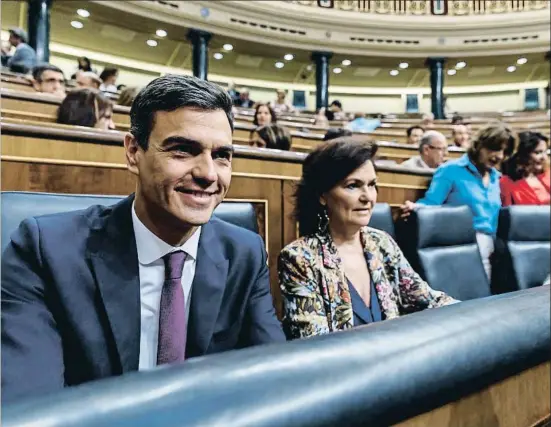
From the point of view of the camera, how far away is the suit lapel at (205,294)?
511mm

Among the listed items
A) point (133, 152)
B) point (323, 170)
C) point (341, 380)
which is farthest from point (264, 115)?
point (341, 380)

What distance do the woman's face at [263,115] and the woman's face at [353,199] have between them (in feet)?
4.40

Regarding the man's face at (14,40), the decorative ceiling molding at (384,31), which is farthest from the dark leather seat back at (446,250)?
the decorative ceiling molding at (384,31)

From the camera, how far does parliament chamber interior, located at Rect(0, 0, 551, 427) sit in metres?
0.18

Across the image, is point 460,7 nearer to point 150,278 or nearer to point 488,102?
point 488,102

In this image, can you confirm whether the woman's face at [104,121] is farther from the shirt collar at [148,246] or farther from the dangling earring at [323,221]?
the shirt collar at [148,246]

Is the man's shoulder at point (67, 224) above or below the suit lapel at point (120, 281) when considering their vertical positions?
above

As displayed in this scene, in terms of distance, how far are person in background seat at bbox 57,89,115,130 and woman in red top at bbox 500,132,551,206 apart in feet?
3.63

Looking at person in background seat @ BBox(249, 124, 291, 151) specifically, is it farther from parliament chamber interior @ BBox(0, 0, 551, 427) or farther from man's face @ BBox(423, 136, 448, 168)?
man's face @ BBox(423, 136, 448, 168)

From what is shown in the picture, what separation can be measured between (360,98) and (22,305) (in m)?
8.04

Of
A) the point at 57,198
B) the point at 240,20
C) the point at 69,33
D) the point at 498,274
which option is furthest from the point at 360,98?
the point at 57,198

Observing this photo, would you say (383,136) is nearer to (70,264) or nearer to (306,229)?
(306,229)

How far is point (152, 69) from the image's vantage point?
6.47 metres

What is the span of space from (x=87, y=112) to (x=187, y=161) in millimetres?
891
